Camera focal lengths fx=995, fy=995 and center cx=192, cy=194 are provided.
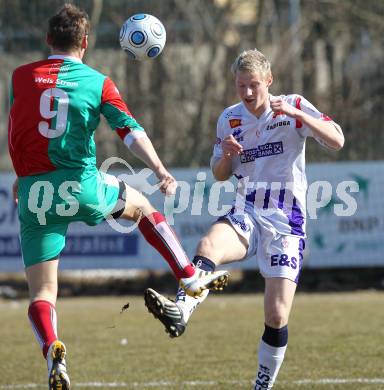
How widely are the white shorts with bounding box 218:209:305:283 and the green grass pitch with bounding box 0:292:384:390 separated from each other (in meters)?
1.12

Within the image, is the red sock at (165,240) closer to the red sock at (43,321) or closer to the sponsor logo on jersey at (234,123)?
the red sock at (43,321)

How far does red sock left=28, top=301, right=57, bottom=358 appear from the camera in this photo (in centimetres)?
571

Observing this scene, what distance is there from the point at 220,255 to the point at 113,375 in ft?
6.97

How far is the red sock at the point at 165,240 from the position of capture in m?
5.98

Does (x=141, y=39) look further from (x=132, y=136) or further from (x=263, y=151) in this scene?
(x=263, y=151)

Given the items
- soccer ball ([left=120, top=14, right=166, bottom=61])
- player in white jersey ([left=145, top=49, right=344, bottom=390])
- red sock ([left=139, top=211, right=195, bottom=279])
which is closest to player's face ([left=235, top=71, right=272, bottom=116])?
player in white jersey ([left=145, top=49, right=344, bottom=390])

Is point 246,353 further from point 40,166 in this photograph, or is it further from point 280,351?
point 40,166

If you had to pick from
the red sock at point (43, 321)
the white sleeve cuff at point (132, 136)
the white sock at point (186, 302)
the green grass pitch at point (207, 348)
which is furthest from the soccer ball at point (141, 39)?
the green grass pitch at point (207, 348)

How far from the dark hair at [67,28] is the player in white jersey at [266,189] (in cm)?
104

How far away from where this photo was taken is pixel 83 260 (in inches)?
546

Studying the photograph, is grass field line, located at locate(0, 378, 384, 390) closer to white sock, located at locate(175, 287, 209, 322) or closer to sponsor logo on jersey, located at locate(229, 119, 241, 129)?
white sock, located at locate(175, 287, 209, 322)

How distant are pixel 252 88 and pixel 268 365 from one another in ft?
5.66

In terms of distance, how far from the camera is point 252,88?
20.3ft

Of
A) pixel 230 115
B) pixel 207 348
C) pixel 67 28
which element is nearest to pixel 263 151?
pixel 230 115
